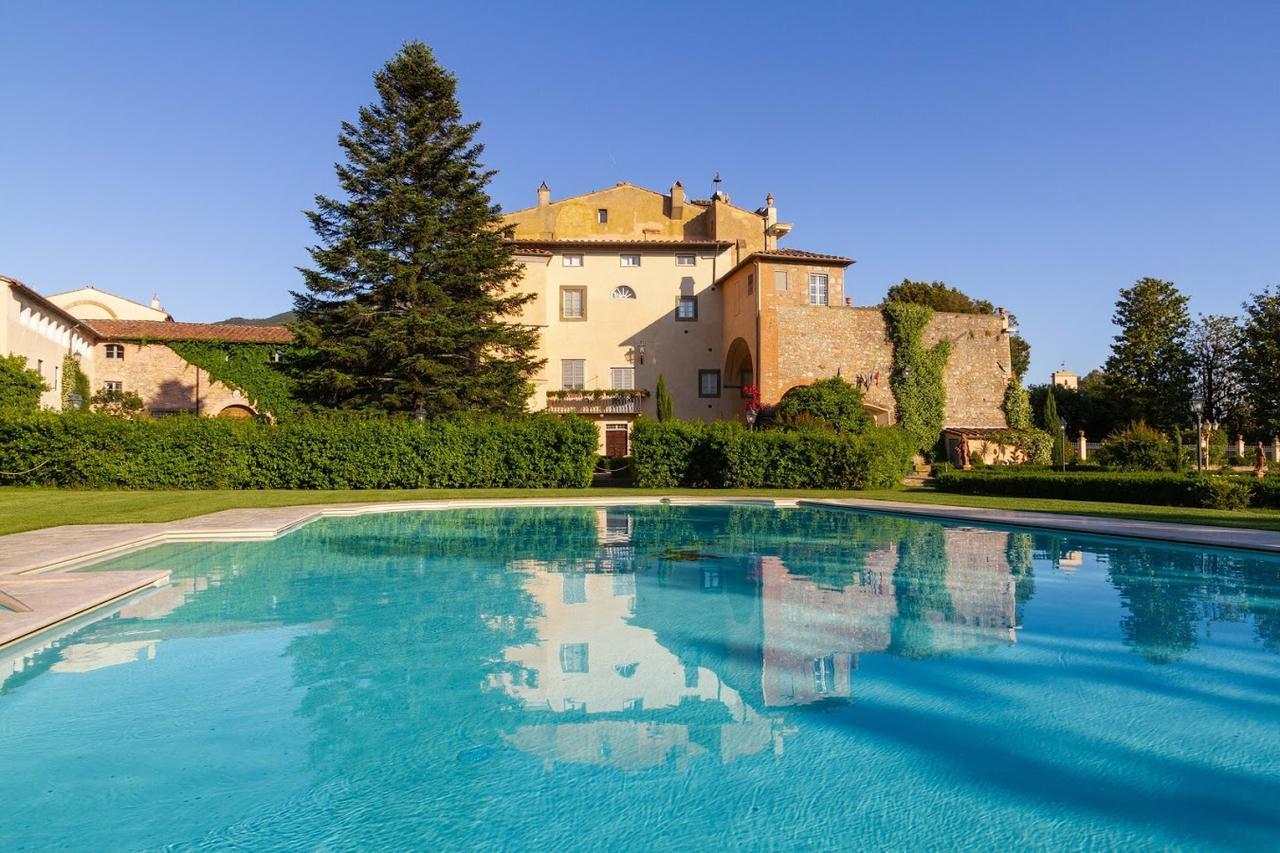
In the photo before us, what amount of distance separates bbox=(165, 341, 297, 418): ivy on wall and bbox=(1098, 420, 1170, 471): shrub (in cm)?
3361

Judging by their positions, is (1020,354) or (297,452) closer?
(297,452)

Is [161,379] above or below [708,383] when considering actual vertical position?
above

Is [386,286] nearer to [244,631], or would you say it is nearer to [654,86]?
[654,86]

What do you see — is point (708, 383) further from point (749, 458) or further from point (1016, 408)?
point (749, 458)

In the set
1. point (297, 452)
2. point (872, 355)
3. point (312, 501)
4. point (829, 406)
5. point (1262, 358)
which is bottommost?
point (312, 501)

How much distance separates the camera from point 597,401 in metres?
34.8

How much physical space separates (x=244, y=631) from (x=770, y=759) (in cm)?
489

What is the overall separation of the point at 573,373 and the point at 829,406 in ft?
40.8

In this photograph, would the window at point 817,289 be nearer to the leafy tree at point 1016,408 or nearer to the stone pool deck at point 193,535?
the leafy tree at point 1016,408

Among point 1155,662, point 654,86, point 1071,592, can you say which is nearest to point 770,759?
point 1155,662

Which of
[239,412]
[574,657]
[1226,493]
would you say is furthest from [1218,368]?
[239,412]

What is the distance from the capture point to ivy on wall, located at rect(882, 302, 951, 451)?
32.8 meters

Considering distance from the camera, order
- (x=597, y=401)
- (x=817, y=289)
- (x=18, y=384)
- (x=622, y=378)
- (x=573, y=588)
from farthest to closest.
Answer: (x=622, y=378) → (x=597, y=401) → (x=817, y=289) → (x=18, y=384) → (x=573, y=588)

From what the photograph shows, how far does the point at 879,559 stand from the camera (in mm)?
10586
